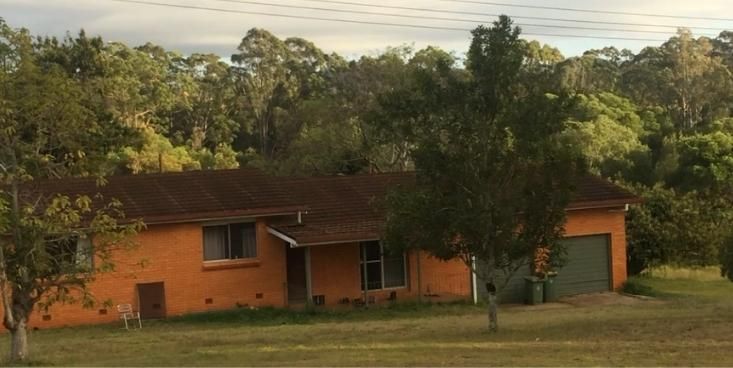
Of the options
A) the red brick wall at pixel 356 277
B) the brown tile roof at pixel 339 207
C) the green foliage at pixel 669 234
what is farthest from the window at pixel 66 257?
the green foliage at pixel 669 234

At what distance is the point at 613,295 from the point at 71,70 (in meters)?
37.1

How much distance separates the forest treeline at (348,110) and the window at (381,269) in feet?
15.5

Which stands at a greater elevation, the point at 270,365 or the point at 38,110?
the point at 38,110

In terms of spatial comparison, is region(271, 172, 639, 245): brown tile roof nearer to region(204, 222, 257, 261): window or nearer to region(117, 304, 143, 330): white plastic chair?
region(204, 222, 257, 261): window

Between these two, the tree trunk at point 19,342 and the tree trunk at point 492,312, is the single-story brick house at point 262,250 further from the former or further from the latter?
the tree trunk at point 19,342

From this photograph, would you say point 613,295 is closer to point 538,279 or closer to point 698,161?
point 538,279

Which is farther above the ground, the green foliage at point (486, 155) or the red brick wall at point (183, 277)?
the green foliage at point (486, 155)

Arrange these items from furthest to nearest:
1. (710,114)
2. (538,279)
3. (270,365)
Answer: (710,114) < (538,279) < (270,365)

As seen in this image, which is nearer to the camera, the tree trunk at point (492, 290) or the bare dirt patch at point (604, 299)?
the tree trunk at point (492, 290)

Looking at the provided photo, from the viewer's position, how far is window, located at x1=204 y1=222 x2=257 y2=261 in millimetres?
22469

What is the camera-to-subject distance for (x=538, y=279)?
24219 mm

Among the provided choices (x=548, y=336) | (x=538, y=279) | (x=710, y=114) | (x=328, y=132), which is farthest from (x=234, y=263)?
(x=710, y=114)

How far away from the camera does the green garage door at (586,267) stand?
25797mm

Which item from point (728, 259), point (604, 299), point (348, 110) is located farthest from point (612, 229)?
point (348, 110)
